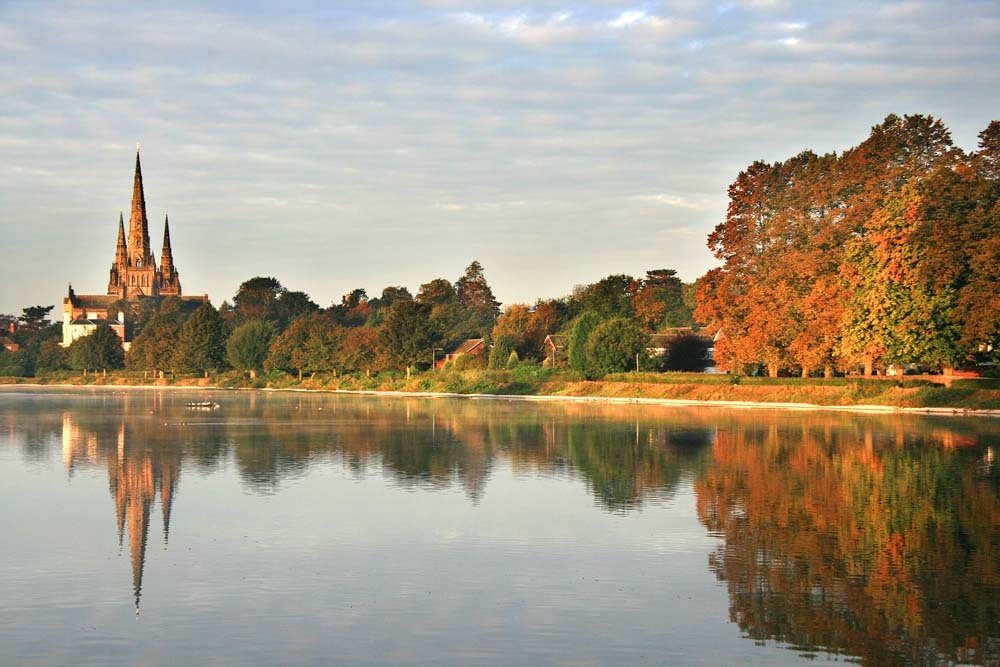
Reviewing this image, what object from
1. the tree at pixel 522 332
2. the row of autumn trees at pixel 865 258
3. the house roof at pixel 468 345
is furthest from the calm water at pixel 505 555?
the house roof at pixel 468 345

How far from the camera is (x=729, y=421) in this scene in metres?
59.4

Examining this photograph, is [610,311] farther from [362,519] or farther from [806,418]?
[362,519]

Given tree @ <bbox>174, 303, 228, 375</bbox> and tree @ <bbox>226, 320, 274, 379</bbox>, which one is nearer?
tree @ <bbox>226, 320, 274, 379</bbox>

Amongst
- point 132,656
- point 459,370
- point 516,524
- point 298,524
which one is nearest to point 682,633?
point 132,656

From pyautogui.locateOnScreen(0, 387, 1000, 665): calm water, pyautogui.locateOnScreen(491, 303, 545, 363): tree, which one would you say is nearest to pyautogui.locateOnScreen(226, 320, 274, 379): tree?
pyautogui.locateOnScreen(491, 303, 545, 363): tree

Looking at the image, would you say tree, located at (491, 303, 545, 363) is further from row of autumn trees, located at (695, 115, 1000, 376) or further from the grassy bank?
row of autumn trees, located at (695, 115, 1000, 376)

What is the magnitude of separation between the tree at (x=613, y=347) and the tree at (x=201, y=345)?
74.6 metres

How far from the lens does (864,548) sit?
2195 cm

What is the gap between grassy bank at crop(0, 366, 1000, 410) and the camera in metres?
63.6

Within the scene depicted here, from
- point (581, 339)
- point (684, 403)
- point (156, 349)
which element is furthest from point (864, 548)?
point (156, 349)

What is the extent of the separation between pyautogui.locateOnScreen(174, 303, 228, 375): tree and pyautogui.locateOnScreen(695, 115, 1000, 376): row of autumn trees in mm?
88993

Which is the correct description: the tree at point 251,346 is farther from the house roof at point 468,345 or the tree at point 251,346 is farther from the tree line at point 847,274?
the tree line at point 847,274

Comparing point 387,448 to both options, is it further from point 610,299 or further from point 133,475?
point 610,299

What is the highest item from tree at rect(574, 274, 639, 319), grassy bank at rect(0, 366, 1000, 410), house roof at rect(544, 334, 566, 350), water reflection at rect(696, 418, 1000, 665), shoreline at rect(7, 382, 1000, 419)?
tree at rect(574, 274, 639, 319)
